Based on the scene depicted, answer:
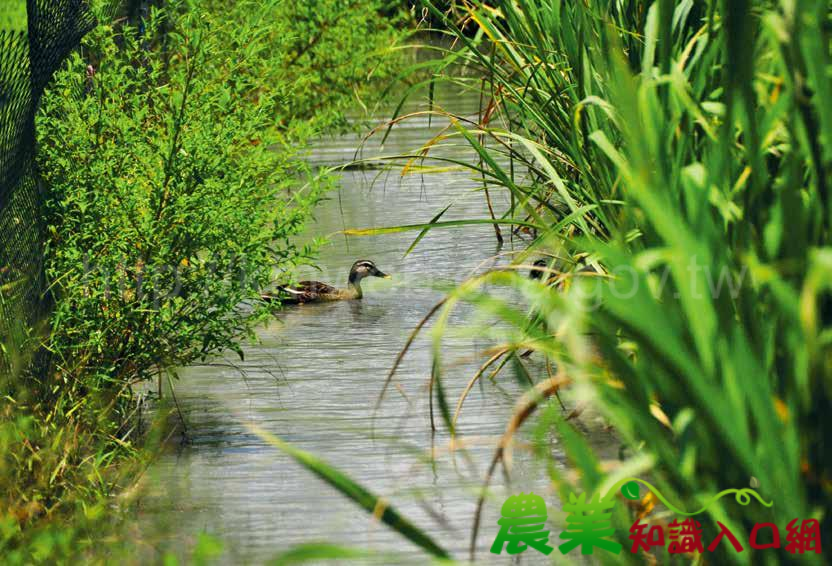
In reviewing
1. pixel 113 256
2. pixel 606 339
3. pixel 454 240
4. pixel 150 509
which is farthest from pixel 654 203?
pixel 454 240

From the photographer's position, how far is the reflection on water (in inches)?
175

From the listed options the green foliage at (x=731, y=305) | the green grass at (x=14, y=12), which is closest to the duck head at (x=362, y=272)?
the green foliage at (x=731, y=305)

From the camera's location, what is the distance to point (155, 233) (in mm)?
5371

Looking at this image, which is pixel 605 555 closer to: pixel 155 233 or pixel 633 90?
pixel 633 90

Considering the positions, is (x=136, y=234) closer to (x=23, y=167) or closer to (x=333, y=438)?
(x=23, y=167)

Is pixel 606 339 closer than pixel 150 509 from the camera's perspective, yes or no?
Yes

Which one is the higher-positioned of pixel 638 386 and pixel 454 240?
pixel 638 386

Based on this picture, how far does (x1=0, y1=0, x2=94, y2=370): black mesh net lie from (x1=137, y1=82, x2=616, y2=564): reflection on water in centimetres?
81

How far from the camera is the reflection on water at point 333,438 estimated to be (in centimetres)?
445

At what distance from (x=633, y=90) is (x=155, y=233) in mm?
3068

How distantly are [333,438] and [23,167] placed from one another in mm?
1605

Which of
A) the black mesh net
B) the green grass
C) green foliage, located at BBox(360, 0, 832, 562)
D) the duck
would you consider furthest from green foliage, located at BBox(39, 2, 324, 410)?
the green grass

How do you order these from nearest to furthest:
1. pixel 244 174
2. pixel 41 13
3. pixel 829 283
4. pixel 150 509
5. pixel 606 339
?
pixel 829 283 → pixel 606 339 → pixel 150 509 → pixel 41 13 → pixel 244 174

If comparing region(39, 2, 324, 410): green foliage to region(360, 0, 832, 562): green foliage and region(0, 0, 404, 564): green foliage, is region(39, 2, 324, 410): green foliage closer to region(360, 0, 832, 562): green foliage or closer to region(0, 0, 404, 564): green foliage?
region(0, 0, 404, 564): green foliage
